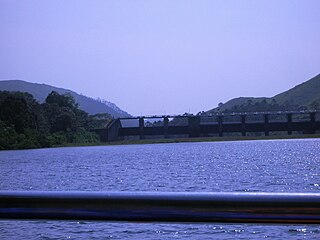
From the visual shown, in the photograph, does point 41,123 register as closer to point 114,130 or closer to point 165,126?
point 114,130

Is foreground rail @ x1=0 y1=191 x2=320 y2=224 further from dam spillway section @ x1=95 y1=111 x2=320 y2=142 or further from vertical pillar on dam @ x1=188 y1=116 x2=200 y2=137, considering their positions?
vertical pillar on dam @ x1=188 y1=116 x2=200 y2=137

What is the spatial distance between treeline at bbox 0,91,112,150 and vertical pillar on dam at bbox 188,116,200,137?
16522 millimetres

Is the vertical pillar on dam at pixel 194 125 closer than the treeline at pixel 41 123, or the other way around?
the treeline at pixel 41 123

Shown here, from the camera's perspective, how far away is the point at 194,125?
119875 mm

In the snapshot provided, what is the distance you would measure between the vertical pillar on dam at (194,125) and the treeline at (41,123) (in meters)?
16.5

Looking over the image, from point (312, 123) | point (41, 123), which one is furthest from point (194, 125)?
point (41, 123)

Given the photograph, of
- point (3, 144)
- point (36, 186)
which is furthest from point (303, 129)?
point (36, 186)

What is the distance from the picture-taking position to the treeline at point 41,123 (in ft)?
295

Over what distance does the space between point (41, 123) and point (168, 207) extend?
327ft

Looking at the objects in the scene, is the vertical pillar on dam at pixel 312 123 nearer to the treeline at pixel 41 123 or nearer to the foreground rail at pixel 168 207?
the treeline at pixel 41 123

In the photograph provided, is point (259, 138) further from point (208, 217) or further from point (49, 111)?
point (208, 217)

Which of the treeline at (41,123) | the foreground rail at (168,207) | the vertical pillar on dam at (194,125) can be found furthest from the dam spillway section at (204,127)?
the foreground rail at (168,207)

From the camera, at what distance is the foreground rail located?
109cm

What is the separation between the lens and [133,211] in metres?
1.15
